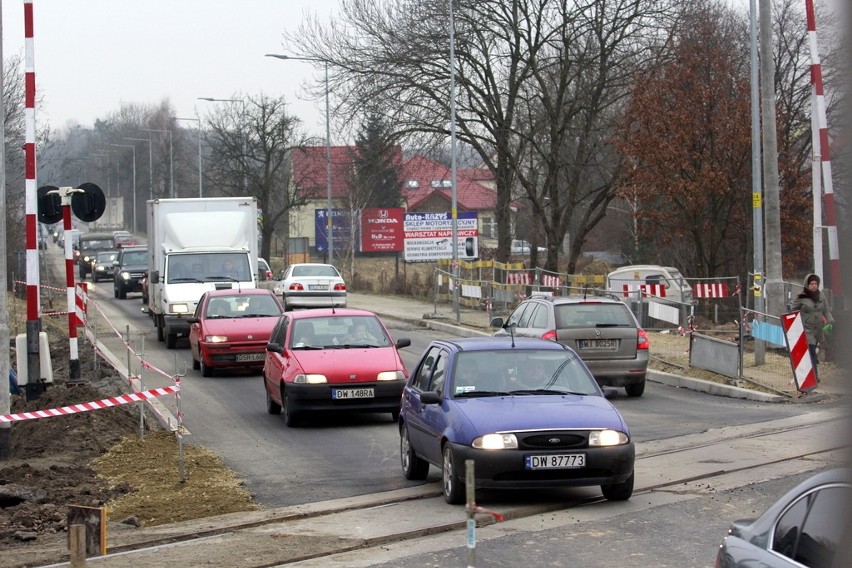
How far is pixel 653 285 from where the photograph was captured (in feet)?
101

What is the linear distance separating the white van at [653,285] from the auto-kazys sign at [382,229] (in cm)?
2430

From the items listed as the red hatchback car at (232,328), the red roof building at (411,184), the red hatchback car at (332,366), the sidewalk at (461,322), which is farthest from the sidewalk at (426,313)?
the red hatchback car at (332,366)

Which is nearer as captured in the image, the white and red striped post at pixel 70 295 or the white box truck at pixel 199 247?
the white and red striped post at pixel 70 295

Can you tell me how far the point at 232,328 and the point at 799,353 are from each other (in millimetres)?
10039

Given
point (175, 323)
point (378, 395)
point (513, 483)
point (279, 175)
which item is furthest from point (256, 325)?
point (279, 175)

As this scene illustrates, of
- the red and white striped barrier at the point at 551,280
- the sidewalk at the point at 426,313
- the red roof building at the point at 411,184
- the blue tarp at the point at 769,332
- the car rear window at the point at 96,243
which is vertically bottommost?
the sidewalk at the point at 426,313

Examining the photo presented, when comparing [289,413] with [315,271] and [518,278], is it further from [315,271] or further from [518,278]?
[315,271]

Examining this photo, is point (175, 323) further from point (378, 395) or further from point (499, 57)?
A: point (499, 57)

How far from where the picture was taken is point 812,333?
18.1 m

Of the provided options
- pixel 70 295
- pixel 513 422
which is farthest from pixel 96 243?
pixel 513 422

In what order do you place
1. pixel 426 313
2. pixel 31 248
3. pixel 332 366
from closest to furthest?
pixel 332 366 < pixel 31 248 < pixel 426 313

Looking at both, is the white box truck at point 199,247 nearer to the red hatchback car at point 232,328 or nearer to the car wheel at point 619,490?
the red hatchback car at point 232,328

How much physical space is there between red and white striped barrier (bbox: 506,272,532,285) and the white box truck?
34.6 ft

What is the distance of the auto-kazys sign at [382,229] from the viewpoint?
6200 cm
